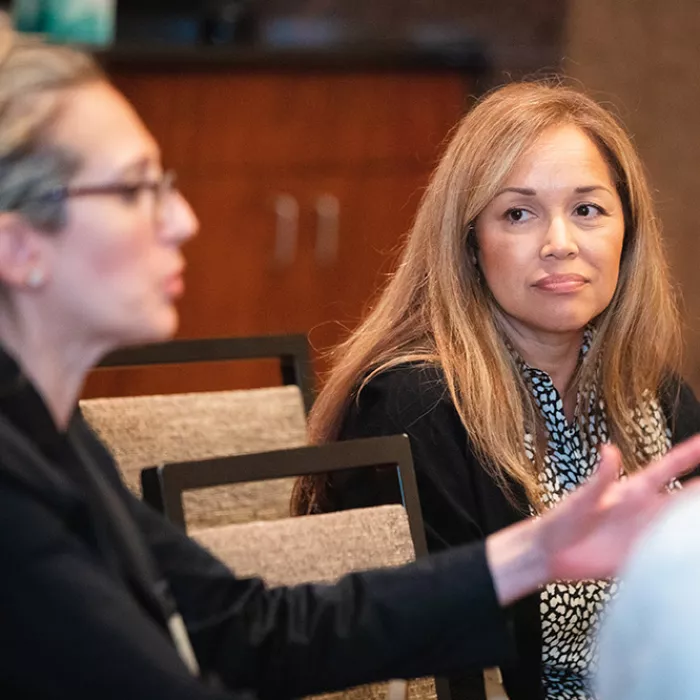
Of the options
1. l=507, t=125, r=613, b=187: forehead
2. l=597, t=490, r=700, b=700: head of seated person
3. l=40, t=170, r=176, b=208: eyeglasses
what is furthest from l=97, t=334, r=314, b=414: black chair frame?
l=597, t=490, r=700, b=700: head of seated person

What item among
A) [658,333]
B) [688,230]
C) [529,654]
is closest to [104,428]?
[529,654]

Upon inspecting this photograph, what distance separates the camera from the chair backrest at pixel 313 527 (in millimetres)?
1425

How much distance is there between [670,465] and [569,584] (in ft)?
2.08

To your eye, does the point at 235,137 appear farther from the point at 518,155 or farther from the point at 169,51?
the point at 518,155

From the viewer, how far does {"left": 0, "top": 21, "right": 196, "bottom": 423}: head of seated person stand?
1065mm

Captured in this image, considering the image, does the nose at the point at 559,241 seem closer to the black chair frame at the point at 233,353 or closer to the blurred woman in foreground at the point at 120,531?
the black chair frame at the point at 233,353

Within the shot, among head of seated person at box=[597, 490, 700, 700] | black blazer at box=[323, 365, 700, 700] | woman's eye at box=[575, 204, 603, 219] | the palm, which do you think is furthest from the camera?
woman's eye at box=[575, 204, 603, 219]

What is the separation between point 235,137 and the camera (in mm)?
3641

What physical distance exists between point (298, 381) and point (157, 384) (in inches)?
64.2

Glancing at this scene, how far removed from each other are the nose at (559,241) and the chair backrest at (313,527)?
492 mm

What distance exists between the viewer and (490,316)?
1.99 metres

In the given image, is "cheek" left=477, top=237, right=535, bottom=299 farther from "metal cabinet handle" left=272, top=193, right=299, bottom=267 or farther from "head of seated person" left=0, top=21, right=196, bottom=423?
"metal cabinet handle" left=272, top=193, right=299, bottom=267

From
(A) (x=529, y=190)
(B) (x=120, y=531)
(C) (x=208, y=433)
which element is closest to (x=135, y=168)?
(B) (x=120, y=531)

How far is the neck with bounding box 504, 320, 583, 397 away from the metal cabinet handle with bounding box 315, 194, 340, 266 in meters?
1.79
